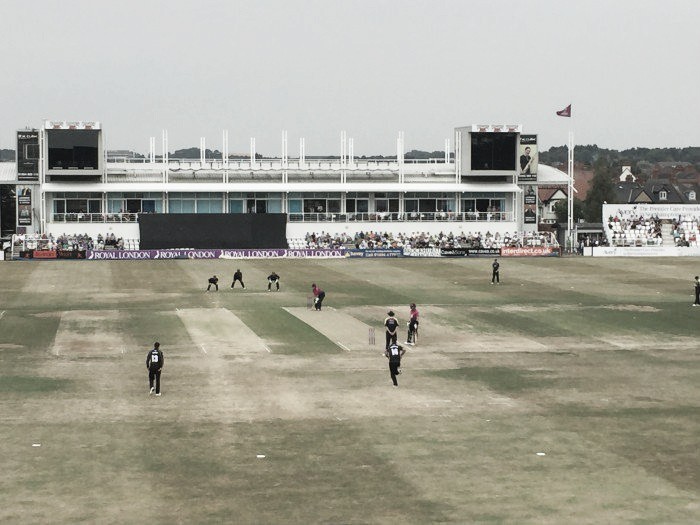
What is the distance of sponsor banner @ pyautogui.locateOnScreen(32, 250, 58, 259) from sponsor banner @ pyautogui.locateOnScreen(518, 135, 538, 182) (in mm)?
44894

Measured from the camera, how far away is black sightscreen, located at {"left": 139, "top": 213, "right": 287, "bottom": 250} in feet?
304

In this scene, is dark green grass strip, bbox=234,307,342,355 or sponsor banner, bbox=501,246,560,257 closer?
dark green grass strip, bbox=234,307,342,355

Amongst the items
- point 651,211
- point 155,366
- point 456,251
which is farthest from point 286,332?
point 651,211

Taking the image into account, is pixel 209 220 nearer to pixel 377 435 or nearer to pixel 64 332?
pixel 64 332

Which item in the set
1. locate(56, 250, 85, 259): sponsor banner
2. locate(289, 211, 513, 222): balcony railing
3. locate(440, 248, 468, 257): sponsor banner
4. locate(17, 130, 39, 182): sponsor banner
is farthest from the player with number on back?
locate(17, 130, 39, 182): sponsor banner

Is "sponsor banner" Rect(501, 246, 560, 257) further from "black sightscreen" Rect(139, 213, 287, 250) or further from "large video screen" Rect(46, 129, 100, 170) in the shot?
"large video screen" Rect(46, 129, 100, 170)

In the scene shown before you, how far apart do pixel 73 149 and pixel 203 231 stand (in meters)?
14.5

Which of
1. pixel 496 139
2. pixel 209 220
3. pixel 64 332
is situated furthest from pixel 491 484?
pixel 496 139

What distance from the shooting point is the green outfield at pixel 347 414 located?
710 inches

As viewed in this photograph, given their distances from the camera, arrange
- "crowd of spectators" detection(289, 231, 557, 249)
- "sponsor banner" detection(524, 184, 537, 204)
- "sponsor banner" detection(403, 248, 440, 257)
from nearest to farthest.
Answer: "sponsor banner" detection(403, 248, 440, 257) → "crowd of spectators" detection(289, 231, 557, 249) → "sponsor banner" detection(524, 184, 537, 204)

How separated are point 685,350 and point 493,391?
35.7ft

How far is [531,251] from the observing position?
302ft

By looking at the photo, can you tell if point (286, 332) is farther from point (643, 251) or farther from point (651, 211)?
point (651, 211)

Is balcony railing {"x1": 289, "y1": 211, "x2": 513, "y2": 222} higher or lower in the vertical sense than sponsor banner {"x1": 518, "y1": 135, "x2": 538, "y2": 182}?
lower
